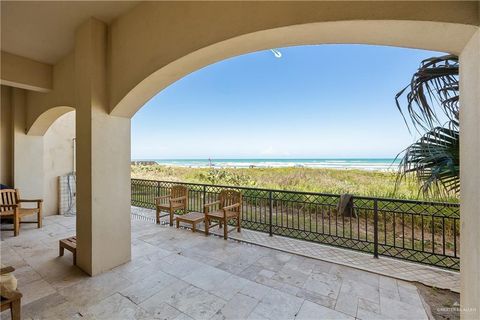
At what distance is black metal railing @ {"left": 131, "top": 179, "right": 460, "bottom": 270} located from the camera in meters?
2.82

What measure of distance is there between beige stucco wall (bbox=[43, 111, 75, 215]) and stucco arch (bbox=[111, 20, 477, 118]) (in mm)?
3877

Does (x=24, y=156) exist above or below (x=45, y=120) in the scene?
below

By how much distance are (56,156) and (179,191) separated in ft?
10.2

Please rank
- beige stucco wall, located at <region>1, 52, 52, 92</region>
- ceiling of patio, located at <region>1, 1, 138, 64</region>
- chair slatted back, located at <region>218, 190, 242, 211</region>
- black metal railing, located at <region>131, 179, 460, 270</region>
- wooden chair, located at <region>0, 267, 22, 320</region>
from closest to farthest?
wooden chair, located at <region>0, 267, 22, 320</region>
ceiling of patio, located at <region>1, 1, 138, 64</region>
black metal railing, located at <region>131, 179, 460, 270</region>
beige stucco wall, located at <region>1, 52, 52, 92</region>
chair slatted back, located at <region>218, 190, 242, 211</region>

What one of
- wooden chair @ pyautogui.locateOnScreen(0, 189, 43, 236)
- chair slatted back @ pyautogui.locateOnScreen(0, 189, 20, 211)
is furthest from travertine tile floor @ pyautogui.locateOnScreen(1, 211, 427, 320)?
chair slatted back @ pyautogui.locateOnScreen(0, 189, 20, 211)

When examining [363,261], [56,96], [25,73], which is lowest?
[363,261]

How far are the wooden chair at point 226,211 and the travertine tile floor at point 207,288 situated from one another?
23.3 inches

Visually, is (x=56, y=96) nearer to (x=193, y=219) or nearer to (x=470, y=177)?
(x=193, y=219)

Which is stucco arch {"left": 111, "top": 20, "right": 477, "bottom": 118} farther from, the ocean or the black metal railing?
the ocean

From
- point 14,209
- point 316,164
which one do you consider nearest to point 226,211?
point 14,209

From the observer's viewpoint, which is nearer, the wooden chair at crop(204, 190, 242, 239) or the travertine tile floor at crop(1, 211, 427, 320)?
the travertine tile floor at crop(1, 211, 427, 320)

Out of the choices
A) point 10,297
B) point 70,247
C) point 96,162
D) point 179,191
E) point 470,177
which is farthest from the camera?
point 179,191

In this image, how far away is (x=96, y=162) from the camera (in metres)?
2.49

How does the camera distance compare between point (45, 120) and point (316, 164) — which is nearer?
point (45, 120)
